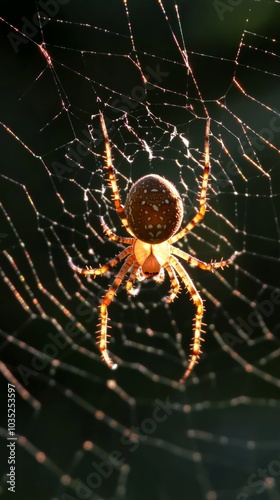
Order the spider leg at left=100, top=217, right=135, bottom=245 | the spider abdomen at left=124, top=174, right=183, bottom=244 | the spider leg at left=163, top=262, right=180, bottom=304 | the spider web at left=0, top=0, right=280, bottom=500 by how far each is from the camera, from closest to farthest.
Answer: the spider abdomen at left=124, top=174, right=183, bottom=244 → the spider leg at left=100, top=217, right=135, bottom=245 → the spider leg at left=163, top=262, right=180, bottom=304 → the spider web at left=0, top=0, right=280, bottom=500

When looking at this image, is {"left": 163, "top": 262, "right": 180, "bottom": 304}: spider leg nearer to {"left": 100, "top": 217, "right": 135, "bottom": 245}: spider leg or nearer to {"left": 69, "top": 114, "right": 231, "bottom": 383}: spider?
{"left": 69, "top": 114, "right": 231, "bottom": 383}: spider

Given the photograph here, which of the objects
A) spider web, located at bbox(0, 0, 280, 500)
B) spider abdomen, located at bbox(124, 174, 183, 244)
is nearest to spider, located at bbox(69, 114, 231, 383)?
spider abdomen, located at bbox(124, 174, 183, 244)

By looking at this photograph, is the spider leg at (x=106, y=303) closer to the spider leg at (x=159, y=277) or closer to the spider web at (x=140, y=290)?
the spider leg at (x=159, y=277)

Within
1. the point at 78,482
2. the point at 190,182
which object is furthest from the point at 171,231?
the point at 78,482

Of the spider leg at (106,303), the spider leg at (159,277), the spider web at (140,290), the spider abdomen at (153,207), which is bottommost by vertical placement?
the spider leg at (106,303)

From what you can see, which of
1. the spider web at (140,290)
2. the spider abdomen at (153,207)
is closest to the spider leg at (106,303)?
the spider abdomen at (153,207)

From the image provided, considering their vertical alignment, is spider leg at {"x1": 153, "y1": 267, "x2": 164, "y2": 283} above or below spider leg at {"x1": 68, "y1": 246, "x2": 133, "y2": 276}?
above
